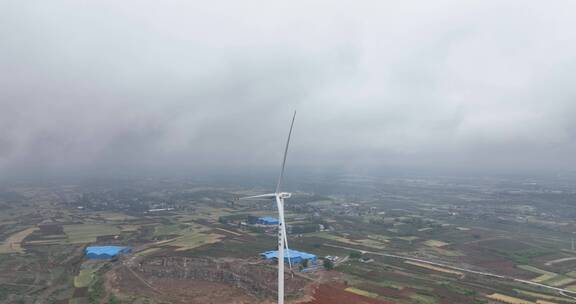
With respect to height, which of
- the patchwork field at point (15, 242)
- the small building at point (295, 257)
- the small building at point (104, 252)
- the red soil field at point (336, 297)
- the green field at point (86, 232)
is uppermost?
the small building at point (295, 257)

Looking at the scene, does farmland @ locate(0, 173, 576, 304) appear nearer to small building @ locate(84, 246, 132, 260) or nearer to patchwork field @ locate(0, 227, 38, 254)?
patchwork field @ locate(0, 227, 38, 254)

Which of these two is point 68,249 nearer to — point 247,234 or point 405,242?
point 247,234

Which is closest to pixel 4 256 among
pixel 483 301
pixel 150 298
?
pixel 150 298

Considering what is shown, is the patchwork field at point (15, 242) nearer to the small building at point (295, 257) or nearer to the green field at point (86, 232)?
the green field at point (86, 232)

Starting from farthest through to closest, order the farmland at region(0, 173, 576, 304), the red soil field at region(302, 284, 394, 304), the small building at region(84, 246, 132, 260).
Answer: the small building at region(84, 246, 132, 260) → the farmland at region(0, 173, 576, 304) → the red soil field at region(302, 284, 394, 304)

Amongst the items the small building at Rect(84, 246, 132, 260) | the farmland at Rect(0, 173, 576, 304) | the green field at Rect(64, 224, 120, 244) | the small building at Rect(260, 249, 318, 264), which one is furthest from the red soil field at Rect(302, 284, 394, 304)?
the green field at Rect(64, 224, 120, 244)

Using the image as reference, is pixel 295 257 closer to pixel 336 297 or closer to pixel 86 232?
pixel 336 297

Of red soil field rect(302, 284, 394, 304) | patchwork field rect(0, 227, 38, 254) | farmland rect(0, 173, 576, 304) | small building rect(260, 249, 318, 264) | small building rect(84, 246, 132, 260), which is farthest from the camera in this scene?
patchwork field rect(0, 227, 38, 254)

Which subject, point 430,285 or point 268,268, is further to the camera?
point 268,268

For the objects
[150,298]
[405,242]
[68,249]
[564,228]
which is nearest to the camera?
[150,298]

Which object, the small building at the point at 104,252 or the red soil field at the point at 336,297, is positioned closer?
the red soil field at the point at 336,297

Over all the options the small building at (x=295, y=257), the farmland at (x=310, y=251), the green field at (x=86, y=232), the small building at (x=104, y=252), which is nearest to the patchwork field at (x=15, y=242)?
the farmland at (x=310, y=251)
